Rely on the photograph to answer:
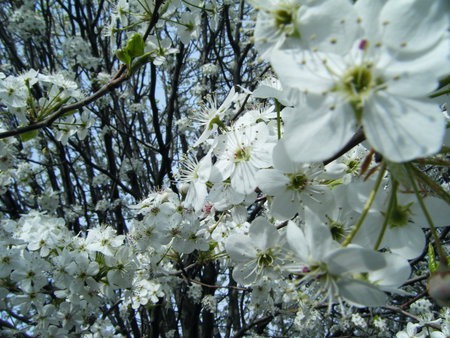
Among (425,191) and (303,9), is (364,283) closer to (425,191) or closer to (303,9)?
(425,191)

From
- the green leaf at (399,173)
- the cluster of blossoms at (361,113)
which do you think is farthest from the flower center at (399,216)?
the green leaf at (399,173)

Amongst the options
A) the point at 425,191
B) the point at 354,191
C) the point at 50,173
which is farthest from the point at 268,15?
the point at 50,173

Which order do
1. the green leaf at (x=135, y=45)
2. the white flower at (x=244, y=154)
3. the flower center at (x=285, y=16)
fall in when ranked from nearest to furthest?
the flower center at (x=285, y=16) < the white flower at (x=244, y=154) < the green leaf at (x=135, y=45)

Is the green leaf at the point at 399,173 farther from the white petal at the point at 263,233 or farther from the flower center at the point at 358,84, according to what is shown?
the white petal at the point at 263,233

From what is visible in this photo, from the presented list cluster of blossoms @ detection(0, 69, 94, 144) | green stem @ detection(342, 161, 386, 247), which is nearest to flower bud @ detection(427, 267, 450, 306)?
green stem @ detection(342, 161, 386, 247)

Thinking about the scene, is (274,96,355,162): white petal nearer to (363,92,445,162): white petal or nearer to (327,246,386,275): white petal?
(363,92,445,162): white petal
